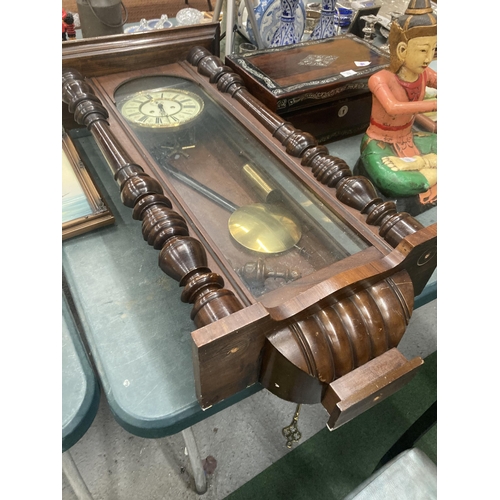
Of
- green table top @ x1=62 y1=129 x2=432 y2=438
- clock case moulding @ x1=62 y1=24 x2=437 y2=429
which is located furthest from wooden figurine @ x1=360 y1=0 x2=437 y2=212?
green table top @ x1=62 y1=129 x2=432 y2=438

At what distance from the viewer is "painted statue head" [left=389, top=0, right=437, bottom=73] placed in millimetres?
1069

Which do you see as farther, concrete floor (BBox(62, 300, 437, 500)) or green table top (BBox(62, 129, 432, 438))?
concrete floor (BBox(62, 300, 437, 500))

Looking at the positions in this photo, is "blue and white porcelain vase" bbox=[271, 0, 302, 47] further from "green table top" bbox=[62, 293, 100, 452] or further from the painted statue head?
"green table top" bbox=[62, 293, 100, 452]

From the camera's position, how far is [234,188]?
106cm

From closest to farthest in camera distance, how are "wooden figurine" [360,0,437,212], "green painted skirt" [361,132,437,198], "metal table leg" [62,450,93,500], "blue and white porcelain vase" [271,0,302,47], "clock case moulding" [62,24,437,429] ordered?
"clock case moulding" [62,24,437,429]
"metal table leg" [62,450,93,500]
"wooden figurine" [360,0,437,212]
"green painted skirt" [361,132,437,198]
"blue and white porcelain vase" [271,0,302,47]

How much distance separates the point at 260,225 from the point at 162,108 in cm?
55

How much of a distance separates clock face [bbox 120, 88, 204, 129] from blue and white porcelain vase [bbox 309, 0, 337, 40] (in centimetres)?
81

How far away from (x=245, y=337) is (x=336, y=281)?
19cm

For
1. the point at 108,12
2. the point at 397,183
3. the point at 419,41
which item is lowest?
the point at 397,183

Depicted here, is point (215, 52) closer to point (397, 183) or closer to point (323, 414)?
point (397, 183)

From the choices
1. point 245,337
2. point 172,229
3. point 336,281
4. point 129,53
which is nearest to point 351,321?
point 336,281

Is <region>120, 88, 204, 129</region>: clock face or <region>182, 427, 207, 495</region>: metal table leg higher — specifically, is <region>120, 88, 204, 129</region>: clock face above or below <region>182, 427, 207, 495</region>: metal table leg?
above

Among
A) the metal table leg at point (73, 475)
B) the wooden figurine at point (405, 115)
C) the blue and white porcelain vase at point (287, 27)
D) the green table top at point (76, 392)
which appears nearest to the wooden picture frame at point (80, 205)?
the green table top at point (76, 392)

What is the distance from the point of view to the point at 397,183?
1.26 meters
